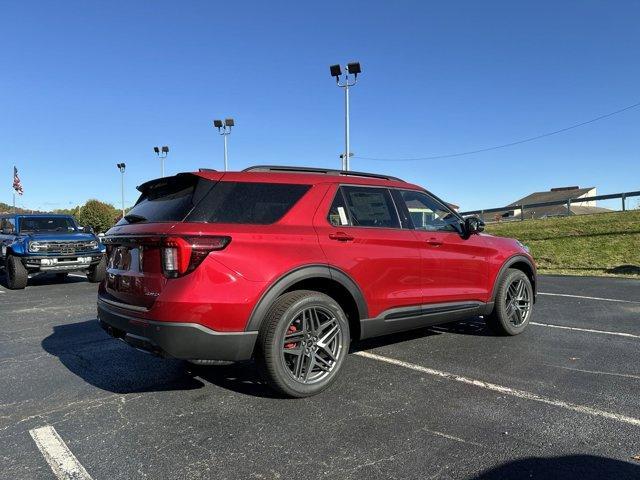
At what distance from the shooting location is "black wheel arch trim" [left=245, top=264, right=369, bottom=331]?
3492 mm

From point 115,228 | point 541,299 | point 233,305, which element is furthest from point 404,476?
point 541,299

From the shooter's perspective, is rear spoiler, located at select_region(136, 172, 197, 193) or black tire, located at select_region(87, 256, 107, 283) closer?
rear spoiler, located at select_region(136, 172, 197, 193)

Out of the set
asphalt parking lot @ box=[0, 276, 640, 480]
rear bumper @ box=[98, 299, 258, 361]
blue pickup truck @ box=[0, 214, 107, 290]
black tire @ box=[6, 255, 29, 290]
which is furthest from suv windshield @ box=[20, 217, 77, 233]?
rear bumper @ box=[98, 299, 258, 361]

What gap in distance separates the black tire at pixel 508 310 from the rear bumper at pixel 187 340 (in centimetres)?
320

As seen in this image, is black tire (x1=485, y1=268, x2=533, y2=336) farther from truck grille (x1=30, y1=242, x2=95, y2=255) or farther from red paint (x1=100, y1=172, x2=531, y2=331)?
truck grille (x1=30, y1=242, x2=95, y2=255)

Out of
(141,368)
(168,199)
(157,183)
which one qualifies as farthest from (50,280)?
(168,199)

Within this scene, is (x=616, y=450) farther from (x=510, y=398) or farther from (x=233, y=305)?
(x=233, y=305)

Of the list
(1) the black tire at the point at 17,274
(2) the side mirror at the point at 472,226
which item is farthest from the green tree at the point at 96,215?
(2) the side mirror at the point at 472,226

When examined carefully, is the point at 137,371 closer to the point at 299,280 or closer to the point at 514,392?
the point at 299,280

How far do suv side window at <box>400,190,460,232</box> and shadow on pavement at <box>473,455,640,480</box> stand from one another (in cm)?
244

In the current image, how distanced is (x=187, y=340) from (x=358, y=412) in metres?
1.30

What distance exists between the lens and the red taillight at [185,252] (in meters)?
3.33

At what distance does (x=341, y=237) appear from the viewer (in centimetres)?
404

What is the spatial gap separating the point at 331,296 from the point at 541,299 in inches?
230
